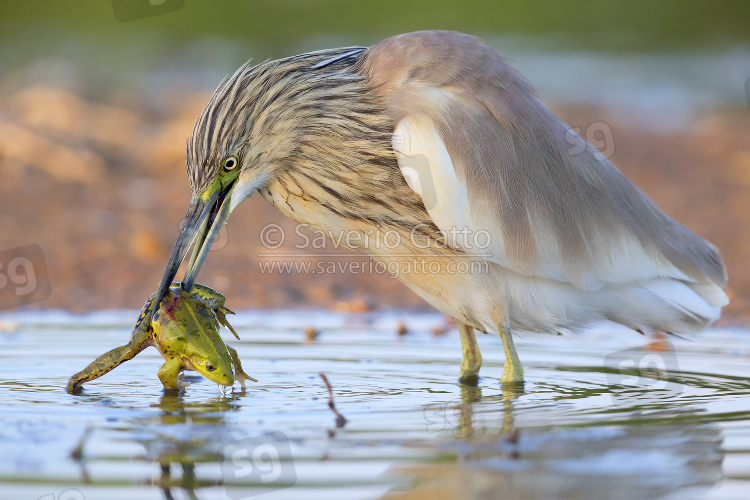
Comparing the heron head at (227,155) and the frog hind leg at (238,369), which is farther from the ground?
the heron head at (227,155)

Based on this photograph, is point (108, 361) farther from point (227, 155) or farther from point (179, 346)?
point (227, 155)

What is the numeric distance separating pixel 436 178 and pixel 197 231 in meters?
1.18

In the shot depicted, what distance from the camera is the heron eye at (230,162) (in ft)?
16.9

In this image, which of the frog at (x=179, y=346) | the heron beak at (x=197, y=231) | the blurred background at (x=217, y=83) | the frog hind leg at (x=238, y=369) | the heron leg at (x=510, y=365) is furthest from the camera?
the blurred background at (x=217, y=83)

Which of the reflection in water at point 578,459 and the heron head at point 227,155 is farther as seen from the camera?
the heron head at point 227,155

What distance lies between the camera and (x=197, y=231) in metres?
5.09

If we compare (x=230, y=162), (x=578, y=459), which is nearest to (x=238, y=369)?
(x=230, y=162)

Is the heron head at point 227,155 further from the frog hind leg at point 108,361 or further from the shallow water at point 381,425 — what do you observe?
the shallow water at point 381,425

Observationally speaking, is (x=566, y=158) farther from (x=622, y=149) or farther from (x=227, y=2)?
(x=227, y=2)

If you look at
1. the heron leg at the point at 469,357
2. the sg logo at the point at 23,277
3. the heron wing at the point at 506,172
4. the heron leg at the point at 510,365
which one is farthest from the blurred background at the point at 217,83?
the heron leg at the point at 510,365

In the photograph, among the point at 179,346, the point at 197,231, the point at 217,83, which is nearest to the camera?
the point at 179,346

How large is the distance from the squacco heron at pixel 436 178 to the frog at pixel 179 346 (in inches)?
5.7

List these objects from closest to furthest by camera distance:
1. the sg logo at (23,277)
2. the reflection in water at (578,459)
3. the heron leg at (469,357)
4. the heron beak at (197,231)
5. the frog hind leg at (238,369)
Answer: the reflection in water at (578,459) → the frog hind leg at (238,369) → the heron beak at (197,231) → the heron leg at (469,357) → the sg logo at (23,277)

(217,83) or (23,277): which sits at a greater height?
(217,83)
